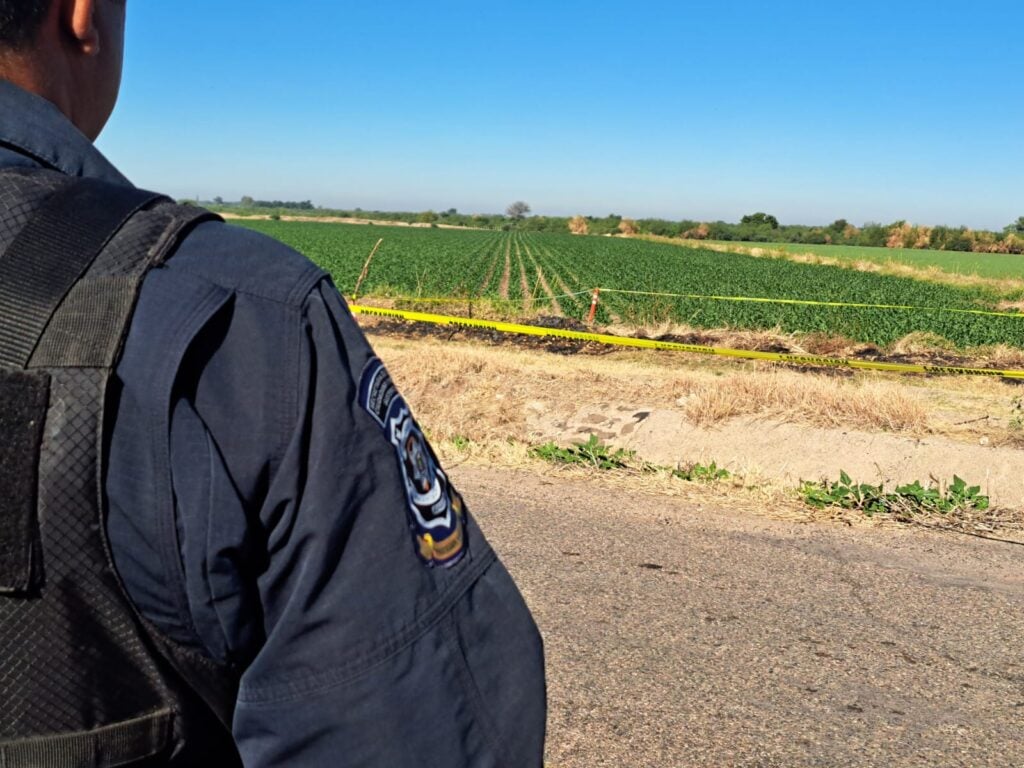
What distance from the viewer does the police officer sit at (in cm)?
94

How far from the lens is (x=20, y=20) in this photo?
110cm

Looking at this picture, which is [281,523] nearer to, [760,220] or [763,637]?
[763,637]

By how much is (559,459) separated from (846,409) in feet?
10.7

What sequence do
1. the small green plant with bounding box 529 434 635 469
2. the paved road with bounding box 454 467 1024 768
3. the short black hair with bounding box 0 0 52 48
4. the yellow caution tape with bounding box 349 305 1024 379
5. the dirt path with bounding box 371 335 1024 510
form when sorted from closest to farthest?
1. the short black hair with bounding box 0 0 52 48
2. the paved road with bounding box 454 467 1024 768
3. the small green plant with bounding box 529 434 635 469
4. the dirt path with bounding box 371 335 1024 510
5. the yellow caution tape with bounding box 349 305 1024 379

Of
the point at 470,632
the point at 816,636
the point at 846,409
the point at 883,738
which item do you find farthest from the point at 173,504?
the point at 846,409

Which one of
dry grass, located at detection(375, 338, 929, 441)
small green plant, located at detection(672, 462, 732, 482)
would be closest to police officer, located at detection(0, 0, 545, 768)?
small green plant, located at detection(672, 462, 732, 482)

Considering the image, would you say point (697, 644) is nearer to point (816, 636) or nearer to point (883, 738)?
point (816, 636)

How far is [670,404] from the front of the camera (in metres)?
9.41

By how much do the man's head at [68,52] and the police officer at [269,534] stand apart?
86 mm

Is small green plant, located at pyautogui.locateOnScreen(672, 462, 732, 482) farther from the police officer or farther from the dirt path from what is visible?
the police officer

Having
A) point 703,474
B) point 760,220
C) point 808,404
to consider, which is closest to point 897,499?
point 703,474

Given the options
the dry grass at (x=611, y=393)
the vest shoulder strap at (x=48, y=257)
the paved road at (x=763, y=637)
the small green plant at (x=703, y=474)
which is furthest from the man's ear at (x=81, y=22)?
the dry grass at (x=611, y=393)

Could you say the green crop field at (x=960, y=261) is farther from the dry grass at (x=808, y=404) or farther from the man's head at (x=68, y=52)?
the man's head at (x=68, y=52)

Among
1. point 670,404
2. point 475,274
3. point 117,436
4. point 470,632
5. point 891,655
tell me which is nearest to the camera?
point 117,436
